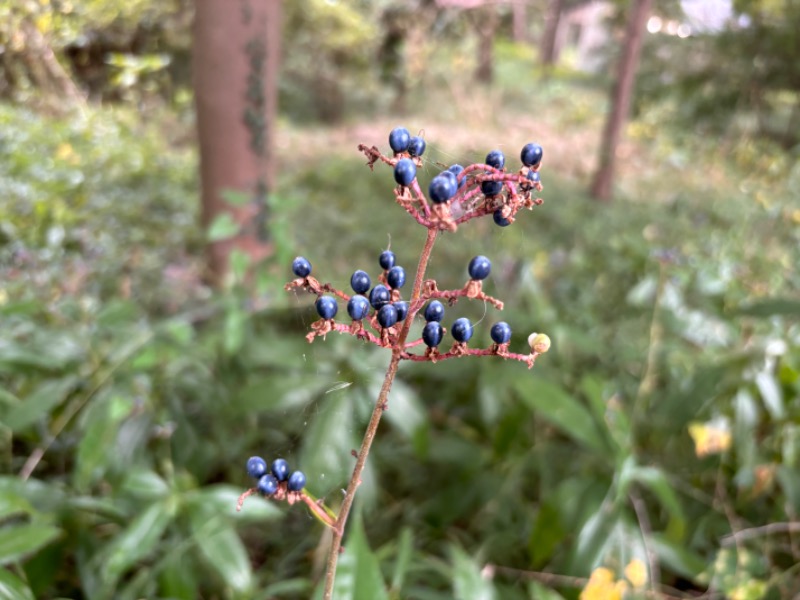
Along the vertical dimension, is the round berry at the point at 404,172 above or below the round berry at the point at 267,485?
above

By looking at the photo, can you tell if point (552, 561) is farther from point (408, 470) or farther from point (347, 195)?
point (347, 195)

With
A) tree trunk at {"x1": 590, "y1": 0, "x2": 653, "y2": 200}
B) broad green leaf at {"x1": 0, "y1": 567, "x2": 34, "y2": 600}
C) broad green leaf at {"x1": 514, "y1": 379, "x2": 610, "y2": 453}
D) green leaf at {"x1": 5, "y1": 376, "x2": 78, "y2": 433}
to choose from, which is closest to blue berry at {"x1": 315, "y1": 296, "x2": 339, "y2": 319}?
broad green leaf at {"x1": 0, "y1": 567, "x2": 34, "y2": 600}

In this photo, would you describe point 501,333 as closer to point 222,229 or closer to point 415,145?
point 415,145

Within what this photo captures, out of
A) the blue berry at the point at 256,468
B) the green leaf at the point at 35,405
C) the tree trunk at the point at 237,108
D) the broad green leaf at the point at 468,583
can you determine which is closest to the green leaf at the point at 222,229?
the tree trunk at the point at 237,108

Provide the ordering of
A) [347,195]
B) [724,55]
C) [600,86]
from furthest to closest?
[600,86], [724,55], [347,195]

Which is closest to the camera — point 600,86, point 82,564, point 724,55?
point 82,564

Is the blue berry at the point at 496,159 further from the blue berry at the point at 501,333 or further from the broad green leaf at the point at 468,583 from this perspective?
the broad green leaf at the point at 468,583

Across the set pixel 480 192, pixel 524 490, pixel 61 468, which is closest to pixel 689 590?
pixel 524 490
